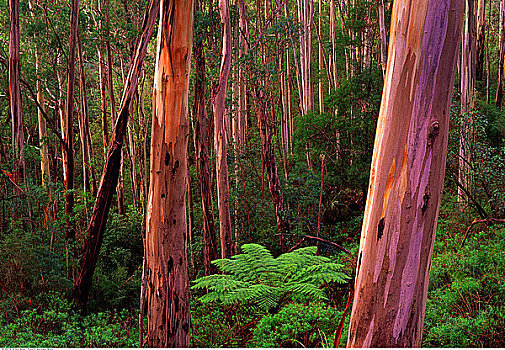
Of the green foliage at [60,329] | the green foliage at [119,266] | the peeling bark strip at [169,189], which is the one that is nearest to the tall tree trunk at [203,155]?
the green foliage at [119,266]

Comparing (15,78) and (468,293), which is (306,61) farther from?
(15,78)

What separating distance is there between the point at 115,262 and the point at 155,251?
5840 millimetres

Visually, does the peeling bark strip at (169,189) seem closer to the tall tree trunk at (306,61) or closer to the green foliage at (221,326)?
the green foliage at (221,326)

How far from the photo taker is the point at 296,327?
4.44 meters

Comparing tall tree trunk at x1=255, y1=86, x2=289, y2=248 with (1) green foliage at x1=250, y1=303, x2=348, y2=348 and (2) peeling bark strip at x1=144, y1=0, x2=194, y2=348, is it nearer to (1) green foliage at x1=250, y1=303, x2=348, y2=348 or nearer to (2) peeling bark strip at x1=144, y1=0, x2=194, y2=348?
(1) green foliage at x1=250, y1=303, x2=348, y2=348

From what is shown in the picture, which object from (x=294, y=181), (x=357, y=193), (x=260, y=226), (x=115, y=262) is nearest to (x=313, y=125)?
(x=294, y=181)

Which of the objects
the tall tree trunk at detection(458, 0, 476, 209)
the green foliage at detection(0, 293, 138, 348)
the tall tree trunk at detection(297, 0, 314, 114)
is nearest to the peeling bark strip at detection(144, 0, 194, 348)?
the green foliage at detection(0, 293, 138, 348)

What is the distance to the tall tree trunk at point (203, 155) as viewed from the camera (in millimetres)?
6547

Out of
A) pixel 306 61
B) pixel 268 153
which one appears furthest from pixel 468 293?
pixel 306 61

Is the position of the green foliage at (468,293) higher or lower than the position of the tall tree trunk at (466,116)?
lower

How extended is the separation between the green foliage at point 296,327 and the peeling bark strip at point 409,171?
3000 millimetres

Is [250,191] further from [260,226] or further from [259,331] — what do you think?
[259,331]

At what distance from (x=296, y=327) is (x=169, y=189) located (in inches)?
98.1

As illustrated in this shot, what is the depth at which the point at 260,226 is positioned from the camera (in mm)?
10062
